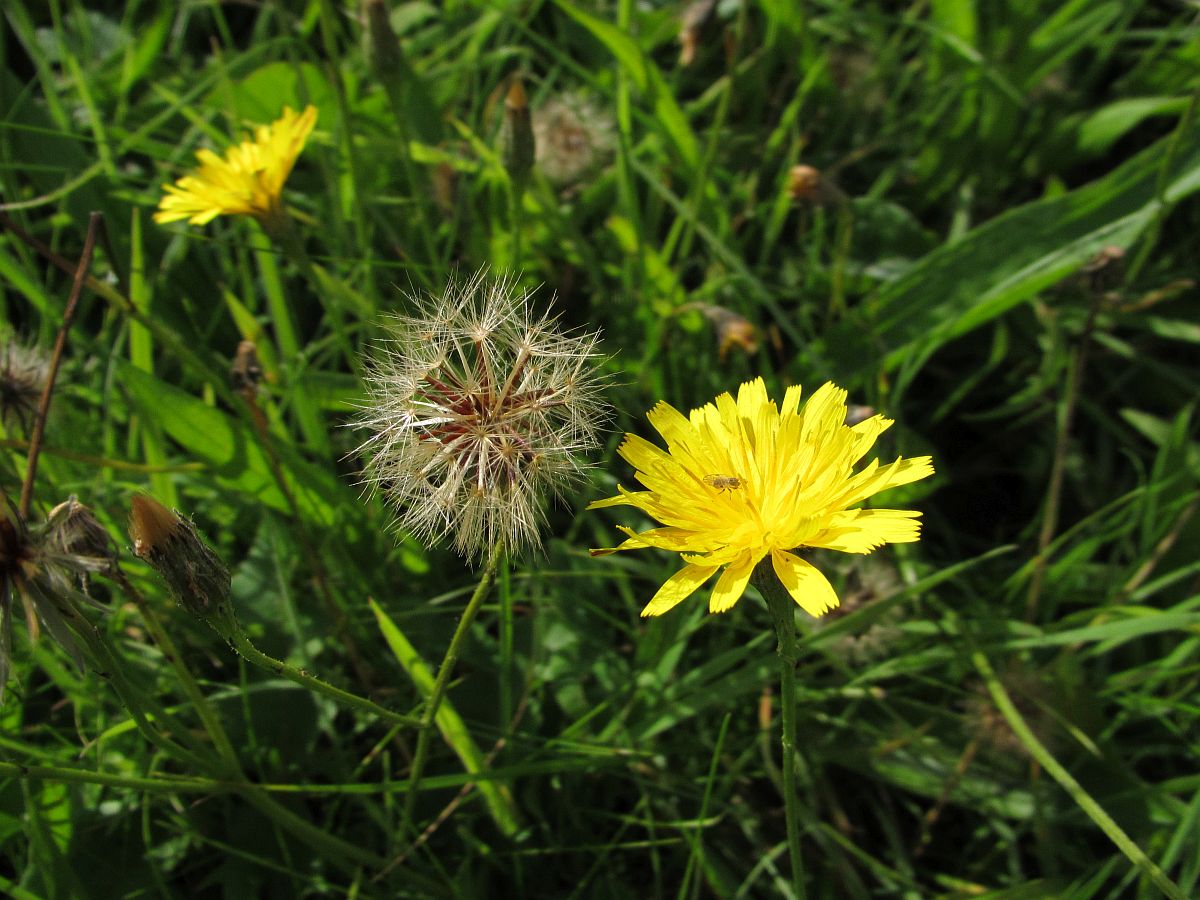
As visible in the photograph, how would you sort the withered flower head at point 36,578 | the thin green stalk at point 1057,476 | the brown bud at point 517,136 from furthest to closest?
the thin green stalk at point 1057,476, the brown bud at point 517,136, the withered flower head at point 36,578

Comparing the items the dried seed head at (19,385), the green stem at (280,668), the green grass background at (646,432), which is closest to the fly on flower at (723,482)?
the green grass background at (646,432)

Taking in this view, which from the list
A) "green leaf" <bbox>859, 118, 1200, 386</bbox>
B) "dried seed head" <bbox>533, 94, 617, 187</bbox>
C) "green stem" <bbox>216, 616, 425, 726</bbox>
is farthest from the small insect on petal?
"dried seed head" <bbox>533, 94, 617, 187</bbox>

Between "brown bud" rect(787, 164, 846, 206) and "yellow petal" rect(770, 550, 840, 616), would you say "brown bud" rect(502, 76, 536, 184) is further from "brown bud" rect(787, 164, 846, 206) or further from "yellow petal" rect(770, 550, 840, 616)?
"yellow petal" rect(770, 550, 840, 616)

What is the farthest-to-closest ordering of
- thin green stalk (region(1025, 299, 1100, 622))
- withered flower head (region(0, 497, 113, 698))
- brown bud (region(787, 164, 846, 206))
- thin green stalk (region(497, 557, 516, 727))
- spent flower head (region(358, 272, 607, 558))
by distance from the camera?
brown bud (region(787, 164, 846, 206)) → thin green stalk (region(1025, 299, 1100, 622)) → thin green stalk (region(497, 557, 516, 727)) → spent flower head (region(358, 272, 607, 558)) → withered flower head (region(0, 497, 113, 698))

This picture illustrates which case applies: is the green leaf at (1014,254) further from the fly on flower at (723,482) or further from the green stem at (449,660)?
the green stem at (449,660)

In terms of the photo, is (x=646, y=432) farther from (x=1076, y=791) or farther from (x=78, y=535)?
(x=78, y=535)

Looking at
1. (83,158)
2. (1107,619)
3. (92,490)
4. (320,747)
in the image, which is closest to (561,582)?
(320,747)
